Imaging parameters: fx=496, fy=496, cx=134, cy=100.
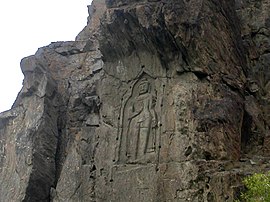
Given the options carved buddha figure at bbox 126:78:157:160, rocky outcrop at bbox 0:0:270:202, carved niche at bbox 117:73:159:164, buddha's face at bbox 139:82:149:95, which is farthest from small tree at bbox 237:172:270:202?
buddha's face at bbox 139:82:149:95

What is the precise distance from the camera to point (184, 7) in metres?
15.9

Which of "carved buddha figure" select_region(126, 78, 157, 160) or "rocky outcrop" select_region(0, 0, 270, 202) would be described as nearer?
"rocky outcrop" select_region(0, 0, 270, 202)

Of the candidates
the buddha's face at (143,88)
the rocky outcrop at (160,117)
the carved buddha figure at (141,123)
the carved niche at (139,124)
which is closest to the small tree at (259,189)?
the rocky outcrop at (160,117)

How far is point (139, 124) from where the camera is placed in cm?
1609

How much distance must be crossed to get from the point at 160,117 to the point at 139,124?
80 cm

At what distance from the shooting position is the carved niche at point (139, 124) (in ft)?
51.3

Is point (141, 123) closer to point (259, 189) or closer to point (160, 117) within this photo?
point (160, 117)

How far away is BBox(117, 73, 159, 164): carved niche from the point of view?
15641 millimetres

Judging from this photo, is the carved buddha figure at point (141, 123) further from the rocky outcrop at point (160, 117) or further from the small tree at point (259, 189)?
the small tree at point (259, 189)

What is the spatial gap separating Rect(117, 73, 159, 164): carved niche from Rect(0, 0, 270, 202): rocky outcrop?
3 cm

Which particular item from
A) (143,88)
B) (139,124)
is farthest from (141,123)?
(143,88)

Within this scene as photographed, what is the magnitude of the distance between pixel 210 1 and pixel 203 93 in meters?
3.40

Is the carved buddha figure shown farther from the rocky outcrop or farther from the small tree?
the small tree

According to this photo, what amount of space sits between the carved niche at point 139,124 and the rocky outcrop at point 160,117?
34 millimetres
